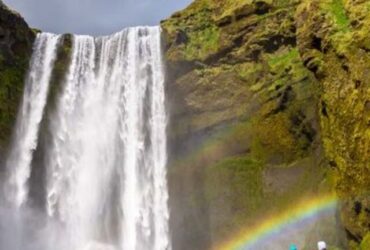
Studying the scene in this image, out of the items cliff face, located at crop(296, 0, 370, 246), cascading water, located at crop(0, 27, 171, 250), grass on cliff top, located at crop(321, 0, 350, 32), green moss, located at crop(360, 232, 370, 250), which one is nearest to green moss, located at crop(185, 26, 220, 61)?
cascading water, located at crop(0, 27, 171, 250)

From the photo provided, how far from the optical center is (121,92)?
1510 inches

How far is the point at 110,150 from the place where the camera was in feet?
121

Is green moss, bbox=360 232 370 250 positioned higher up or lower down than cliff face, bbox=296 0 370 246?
lower down

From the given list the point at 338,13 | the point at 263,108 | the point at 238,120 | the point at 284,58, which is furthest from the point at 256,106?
the point at 338,13

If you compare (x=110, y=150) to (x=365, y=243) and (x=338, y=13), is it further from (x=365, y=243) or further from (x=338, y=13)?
(x=365, y=243)

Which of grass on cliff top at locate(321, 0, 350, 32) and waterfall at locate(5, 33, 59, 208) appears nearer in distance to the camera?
grass on cliff top at locate(321, 0, 350, 32)

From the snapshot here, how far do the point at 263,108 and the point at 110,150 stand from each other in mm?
11159

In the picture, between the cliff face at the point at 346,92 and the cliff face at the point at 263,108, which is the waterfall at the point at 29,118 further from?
the cliff face at the point at 346,92

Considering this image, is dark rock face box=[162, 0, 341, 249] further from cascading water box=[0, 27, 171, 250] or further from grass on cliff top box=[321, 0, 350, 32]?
grass on cliff top box=[321, 0, 350, 32]

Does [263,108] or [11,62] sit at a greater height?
[11,62]

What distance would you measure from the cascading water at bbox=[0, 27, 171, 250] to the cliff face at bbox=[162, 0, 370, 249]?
4.19 ft

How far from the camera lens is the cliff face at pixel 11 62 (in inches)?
1444

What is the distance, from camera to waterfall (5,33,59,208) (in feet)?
117

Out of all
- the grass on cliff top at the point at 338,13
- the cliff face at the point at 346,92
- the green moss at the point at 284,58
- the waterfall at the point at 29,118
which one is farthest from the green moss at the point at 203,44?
the waterfall at the point at 29,118
